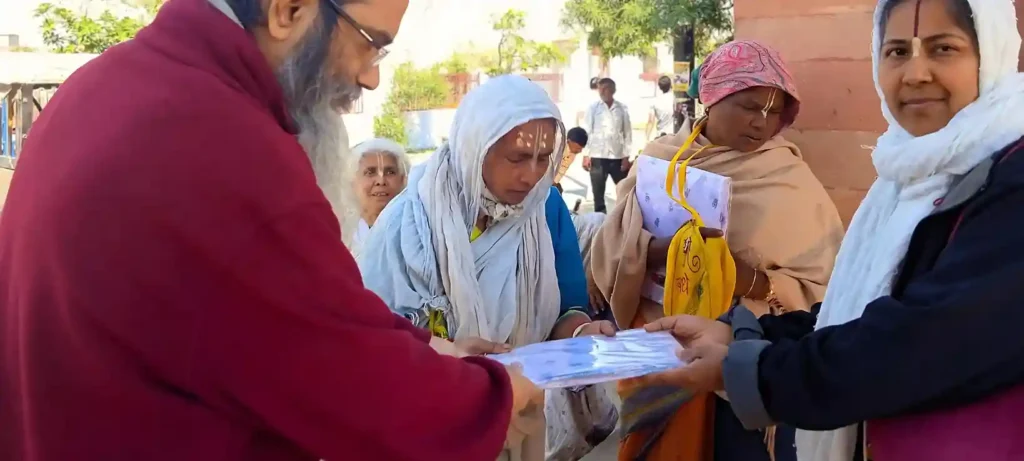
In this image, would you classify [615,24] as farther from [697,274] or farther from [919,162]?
[919,162]

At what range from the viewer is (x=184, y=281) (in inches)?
41.8

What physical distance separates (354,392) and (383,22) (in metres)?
0.62

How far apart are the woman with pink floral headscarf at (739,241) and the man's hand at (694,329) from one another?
53 centimetres

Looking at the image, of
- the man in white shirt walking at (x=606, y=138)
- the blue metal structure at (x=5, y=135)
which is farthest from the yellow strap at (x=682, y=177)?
the blue metal structure at (x=5, y=135)

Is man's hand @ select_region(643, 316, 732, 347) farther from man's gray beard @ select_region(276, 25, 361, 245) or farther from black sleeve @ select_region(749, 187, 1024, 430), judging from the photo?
man's gray beard @ select_region(276, 25, 361, 245)

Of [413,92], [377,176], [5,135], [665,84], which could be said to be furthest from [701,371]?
Answer: [413,92]

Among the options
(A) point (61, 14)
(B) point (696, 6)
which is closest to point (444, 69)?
(A) point (61, 14)

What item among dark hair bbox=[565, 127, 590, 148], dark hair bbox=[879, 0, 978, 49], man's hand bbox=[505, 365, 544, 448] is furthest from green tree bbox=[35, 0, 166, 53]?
dark hair bbox=[879, 0, 978, 49]

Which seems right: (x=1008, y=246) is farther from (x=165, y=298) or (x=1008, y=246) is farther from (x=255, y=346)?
(x=165, y=298)

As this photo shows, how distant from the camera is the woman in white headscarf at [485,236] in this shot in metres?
2.43

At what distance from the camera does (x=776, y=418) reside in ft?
5.55

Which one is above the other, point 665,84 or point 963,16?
point 963,16

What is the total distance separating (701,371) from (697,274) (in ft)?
2.84

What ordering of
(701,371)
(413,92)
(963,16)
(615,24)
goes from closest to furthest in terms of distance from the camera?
(963,16) < (701,371) < (615,24) < (413,92)
